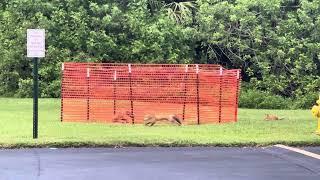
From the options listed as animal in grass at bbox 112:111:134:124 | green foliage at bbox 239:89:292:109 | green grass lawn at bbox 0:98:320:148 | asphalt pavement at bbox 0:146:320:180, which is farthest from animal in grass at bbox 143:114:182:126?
green foliage at bbox 239:89:292:109

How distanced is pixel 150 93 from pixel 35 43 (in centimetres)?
786

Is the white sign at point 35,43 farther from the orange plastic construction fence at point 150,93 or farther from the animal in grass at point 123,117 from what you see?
the orange plastic construction fence at point 150,93

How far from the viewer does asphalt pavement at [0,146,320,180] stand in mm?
10562

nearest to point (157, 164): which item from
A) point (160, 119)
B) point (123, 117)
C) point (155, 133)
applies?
point (155, 133)

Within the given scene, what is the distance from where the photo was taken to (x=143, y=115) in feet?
67.3

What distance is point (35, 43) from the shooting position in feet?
48.8

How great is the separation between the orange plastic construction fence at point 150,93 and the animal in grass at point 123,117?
0.57 metres

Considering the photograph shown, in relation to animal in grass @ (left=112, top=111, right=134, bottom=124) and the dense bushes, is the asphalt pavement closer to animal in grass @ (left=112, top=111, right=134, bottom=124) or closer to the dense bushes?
animal in grass @ (left=112, top=111, right=134, bottom=124)

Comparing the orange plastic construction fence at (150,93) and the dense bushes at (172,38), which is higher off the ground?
the dense bushes at (172,38)

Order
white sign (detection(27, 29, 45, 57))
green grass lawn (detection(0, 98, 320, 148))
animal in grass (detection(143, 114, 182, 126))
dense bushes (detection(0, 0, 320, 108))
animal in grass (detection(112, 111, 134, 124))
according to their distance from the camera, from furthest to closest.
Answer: dense bushes (detection(0, 0, 320, 108)) → animal in grass (detection(112, 111, 134, 124)) → animal in grass (detection(143, 114, 182, 126)) → white sign (detection(27, 29, 45, 57)) → green grass lawn (detection(0, 98, 320, 148))

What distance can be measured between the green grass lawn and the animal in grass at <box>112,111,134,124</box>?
957mm

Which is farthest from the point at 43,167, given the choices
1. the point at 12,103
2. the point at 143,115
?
Answer: the point at 12,103

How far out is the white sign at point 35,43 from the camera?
14730 mm

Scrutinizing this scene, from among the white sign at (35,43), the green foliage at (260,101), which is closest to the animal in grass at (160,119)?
the white sign at (35,43)
